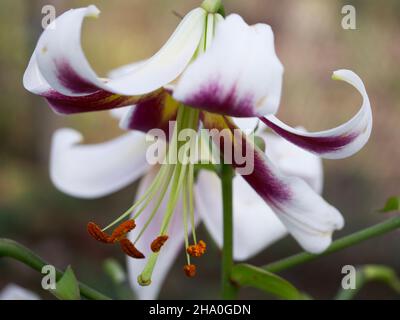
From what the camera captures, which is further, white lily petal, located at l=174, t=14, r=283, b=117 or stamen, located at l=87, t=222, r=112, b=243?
stamen, located at l=87, t=222, r=112, b=243

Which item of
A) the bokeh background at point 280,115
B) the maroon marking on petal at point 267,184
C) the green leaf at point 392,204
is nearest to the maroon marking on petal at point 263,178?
the maroon marking on petal at point 267,184

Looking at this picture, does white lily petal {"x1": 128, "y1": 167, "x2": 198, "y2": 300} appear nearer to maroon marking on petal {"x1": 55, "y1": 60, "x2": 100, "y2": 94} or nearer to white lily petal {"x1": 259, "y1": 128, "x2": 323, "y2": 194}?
white lily petal {"x1": 259, "y1": 128, "x2": 323, "y2": 194}

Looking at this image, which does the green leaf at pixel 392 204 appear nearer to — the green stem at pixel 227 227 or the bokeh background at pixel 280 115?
the green stem at pixel 227 227

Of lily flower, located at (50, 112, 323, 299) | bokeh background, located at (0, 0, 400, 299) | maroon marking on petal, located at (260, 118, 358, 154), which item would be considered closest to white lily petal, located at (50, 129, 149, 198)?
lily flower, located at (50, 112, 323, 299)

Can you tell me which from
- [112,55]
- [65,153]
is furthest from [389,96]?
[65,153]
